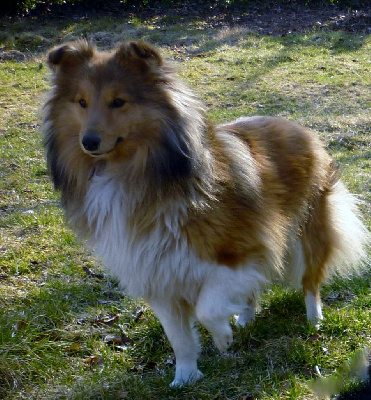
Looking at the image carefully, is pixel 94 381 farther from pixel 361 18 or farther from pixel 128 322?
pixel 361 18

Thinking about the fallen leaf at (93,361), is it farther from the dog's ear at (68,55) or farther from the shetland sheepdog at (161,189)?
the dog's ear at (68,55)

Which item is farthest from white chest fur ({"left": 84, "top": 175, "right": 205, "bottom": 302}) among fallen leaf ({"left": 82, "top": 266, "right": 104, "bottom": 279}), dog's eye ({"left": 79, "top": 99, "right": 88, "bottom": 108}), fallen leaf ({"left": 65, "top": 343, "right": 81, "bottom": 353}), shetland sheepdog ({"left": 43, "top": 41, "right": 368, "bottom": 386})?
fallen leaf ({"left": 82, "top": 266, "right": 104, "bottom": 279})

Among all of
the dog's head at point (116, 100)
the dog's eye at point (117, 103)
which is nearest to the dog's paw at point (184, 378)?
the dog's head at point (116, 100)

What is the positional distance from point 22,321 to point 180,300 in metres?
1.20

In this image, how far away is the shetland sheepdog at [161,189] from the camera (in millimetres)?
3109

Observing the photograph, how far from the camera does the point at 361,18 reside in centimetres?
1423

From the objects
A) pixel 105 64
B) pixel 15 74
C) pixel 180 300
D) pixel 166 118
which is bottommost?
pixel 15 74

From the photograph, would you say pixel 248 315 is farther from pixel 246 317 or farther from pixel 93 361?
pixel 93 361

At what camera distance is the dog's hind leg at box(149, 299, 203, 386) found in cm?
339

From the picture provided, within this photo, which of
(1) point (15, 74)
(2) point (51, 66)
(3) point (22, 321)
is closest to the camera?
(2) point (51, 66)

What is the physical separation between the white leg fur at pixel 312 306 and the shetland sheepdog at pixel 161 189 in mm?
574

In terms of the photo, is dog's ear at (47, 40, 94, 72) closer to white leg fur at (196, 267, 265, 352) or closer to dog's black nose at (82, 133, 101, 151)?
dog's black nose at (82, 133, 101, 151)

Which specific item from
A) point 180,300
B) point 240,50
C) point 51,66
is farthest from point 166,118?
point 240,50

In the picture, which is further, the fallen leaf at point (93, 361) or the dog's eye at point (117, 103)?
the fallen leaf at point (93, 361)
